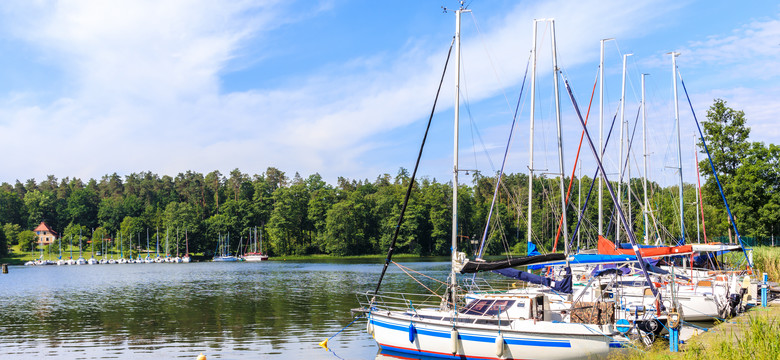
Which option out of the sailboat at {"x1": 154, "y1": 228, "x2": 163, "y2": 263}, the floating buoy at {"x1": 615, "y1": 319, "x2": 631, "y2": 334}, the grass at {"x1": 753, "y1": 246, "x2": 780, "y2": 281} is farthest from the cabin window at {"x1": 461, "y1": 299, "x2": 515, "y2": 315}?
the sailboat at {"x1": 154, "y1": 228, "x2": 163, "y2": 263}

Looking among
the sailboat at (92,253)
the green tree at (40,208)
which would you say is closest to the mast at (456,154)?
the sailboat at (92,253)

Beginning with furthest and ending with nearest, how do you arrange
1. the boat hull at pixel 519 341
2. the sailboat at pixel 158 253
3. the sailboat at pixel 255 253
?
the sailboat at pixel 158 253 → the sailboat at pixel 255 253 → the boat hull at pixel 519 341

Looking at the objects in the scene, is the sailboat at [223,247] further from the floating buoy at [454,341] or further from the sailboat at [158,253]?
the floating buoy at [454,341]

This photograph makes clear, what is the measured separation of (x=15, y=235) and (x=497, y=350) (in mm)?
177061

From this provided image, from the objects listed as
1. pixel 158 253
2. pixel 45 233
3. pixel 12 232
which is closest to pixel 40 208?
pixel 45 233

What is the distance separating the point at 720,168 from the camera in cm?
5966

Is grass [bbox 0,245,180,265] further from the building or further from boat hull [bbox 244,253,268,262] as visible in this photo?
boat hull [bbox 244,253,268,262]

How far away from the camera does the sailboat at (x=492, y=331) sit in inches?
739

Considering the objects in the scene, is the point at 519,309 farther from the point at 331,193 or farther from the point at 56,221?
the point at 56,221

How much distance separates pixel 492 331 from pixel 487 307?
1.70 meters

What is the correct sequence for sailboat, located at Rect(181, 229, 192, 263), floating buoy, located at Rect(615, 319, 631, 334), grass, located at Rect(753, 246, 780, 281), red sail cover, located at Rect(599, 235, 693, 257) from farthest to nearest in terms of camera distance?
sailboat, located at Rect(181, 229, 192, 263), grass, located at Rect(753, 246, 780, 281), red sail cover, located at Rect(599, 235, 693, 257), floating buoy, located at Rect(615, 319, 631, 334)

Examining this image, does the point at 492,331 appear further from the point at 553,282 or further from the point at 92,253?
the point at 92,253

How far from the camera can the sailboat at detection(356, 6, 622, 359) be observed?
18781 mm

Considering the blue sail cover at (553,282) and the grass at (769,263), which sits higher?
the blue sail cover at (553,282)
